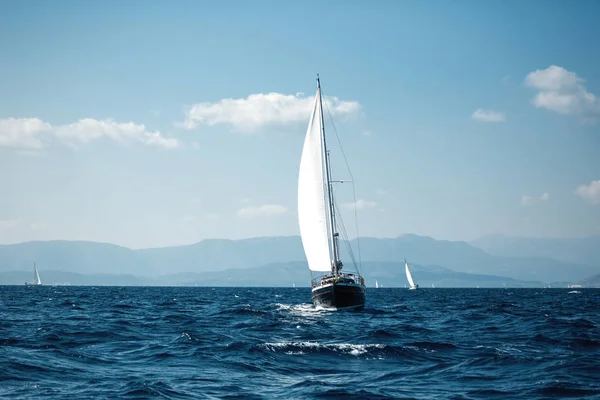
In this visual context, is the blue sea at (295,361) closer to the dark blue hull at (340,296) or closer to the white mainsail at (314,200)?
the dark blue hull at (340,296)

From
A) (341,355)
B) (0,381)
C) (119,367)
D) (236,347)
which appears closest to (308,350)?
(341,355)

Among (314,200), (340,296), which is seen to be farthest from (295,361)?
(314,200)

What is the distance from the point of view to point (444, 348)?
26094mm

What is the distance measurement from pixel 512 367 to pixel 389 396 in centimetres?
663

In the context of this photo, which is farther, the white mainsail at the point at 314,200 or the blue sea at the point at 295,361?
the white mainsail at the point at 314,200

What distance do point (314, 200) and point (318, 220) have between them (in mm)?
1748

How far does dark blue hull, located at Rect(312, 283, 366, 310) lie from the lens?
1897 inches

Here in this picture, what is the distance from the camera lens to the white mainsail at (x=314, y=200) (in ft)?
169

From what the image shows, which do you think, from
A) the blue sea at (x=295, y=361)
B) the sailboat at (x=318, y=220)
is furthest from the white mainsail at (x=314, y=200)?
the blue sea at (x=295, y=361)

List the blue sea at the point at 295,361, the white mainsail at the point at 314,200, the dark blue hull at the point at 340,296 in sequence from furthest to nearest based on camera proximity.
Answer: the white mainsail at the point at 314,200
the dark blue hull at the point at 340,296
the blue sea at the point at 295,361

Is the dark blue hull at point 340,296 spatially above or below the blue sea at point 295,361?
above

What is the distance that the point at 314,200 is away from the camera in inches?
2046

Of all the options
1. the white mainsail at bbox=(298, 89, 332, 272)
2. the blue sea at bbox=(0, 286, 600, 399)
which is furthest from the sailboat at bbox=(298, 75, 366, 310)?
the blue sea at bbox=(0, 286, 600, 399)

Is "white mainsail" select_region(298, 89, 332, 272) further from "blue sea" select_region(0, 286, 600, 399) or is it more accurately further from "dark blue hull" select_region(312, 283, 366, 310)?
"blue sea" select_region(0, 286, 600, 399)
